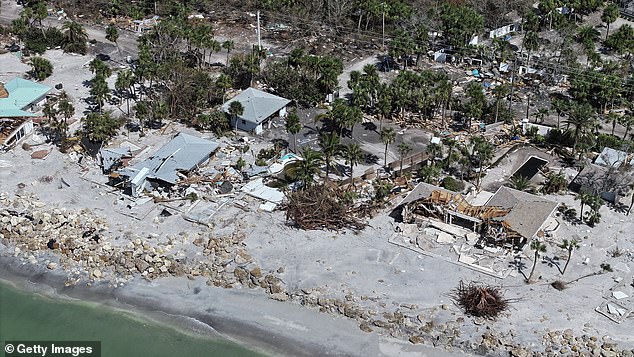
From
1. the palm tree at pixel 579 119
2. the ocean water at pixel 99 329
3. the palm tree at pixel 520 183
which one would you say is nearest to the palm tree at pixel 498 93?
the palm tree at pixel 579 119

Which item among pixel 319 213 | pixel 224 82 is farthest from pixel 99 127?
pixel 319 213

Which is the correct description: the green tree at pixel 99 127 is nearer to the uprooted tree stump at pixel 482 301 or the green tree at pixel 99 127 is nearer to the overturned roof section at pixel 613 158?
the uprooted tree stump at pixel 482 301

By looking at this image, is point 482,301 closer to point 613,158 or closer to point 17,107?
point 613,158

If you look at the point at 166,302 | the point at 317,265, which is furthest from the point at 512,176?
the point at 166,302

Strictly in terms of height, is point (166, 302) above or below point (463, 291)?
below

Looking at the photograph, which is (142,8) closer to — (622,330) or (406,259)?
(406,259)

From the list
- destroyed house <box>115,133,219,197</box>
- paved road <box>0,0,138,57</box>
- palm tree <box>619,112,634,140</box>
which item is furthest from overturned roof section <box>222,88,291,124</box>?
palm tree <box>619,112,634,140</box>
